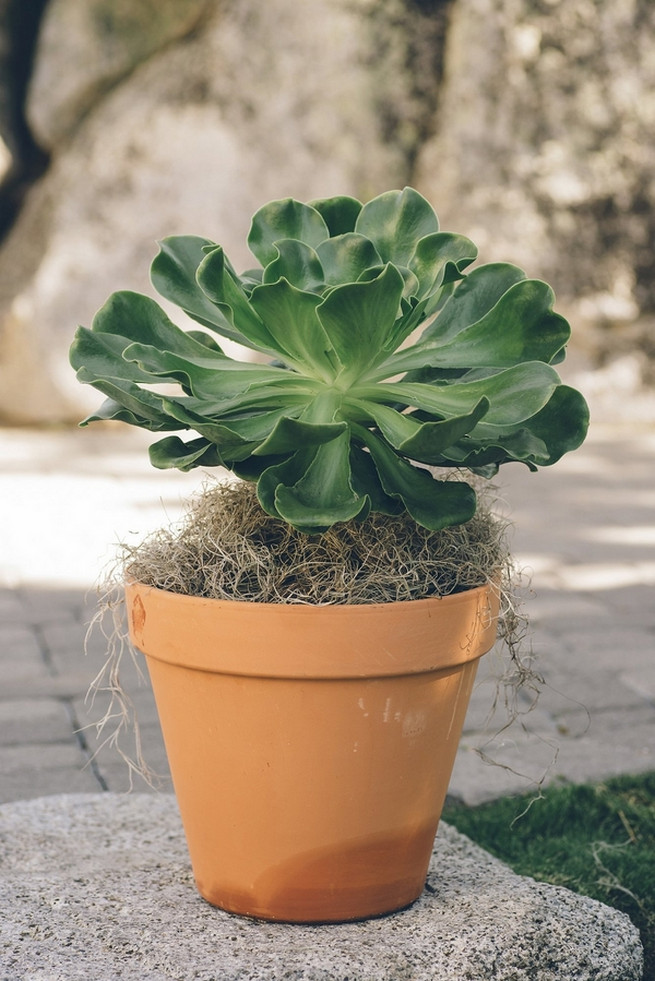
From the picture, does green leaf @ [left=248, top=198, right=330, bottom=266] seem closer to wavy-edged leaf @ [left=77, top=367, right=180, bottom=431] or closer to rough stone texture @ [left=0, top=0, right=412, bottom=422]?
wavy-edged leaf @ [left=77, top=367, right=180, bottom=431]

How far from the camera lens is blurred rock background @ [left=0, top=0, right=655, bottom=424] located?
600 cm

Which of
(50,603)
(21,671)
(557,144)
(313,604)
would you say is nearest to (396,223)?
(313,604)

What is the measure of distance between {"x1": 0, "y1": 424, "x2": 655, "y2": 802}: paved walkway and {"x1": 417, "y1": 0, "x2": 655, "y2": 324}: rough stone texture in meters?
1.17

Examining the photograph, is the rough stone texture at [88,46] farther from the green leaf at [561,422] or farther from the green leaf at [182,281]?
the green leaf at [561,422]

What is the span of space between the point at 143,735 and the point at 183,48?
15.9 ft

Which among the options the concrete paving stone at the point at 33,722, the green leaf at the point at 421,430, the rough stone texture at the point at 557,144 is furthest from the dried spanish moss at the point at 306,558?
the rough stone texture at the point at 557,144

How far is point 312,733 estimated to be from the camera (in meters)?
1.39

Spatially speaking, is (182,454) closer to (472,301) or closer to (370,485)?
(370,485)

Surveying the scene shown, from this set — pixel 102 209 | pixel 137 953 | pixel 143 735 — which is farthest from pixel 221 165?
pixel 137 953

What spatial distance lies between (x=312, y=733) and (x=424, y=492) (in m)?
0.34

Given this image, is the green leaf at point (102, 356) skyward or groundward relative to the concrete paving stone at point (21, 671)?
skyward

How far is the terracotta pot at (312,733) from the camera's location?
1370 mm

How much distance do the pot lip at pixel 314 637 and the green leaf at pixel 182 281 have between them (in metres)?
0.41

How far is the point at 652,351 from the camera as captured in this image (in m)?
6.32
